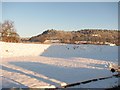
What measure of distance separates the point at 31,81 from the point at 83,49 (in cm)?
1513

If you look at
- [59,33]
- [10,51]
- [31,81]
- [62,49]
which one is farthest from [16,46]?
[59,33]

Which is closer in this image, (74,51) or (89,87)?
(89,87)

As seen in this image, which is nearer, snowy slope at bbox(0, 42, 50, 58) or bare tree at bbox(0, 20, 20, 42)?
snowy slope at bbox(0, 42, 50, 58)

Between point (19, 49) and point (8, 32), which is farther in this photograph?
point (8, 32)

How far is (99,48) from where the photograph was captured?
77.7 ft

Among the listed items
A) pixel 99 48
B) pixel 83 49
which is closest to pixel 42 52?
pixel 83 49

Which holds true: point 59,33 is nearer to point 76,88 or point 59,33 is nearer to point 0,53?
point 0,53

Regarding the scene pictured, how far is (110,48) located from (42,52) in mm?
6174

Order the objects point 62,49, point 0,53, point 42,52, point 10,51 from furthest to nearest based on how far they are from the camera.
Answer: point 62,49 < point 42,52 < point 10,51 < point 0,53

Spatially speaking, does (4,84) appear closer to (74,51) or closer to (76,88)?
(76,88)

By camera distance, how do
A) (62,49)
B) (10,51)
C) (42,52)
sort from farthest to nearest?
(62,49)
(42,52)
(10,51)

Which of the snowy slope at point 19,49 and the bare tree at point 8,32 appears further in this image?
the bare tree at point 8,32

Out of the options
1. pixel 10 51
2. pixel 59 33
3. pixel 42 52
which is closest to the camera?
pixel 10 51

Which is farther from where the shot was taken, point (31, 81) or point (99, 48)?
point (99, 48)
